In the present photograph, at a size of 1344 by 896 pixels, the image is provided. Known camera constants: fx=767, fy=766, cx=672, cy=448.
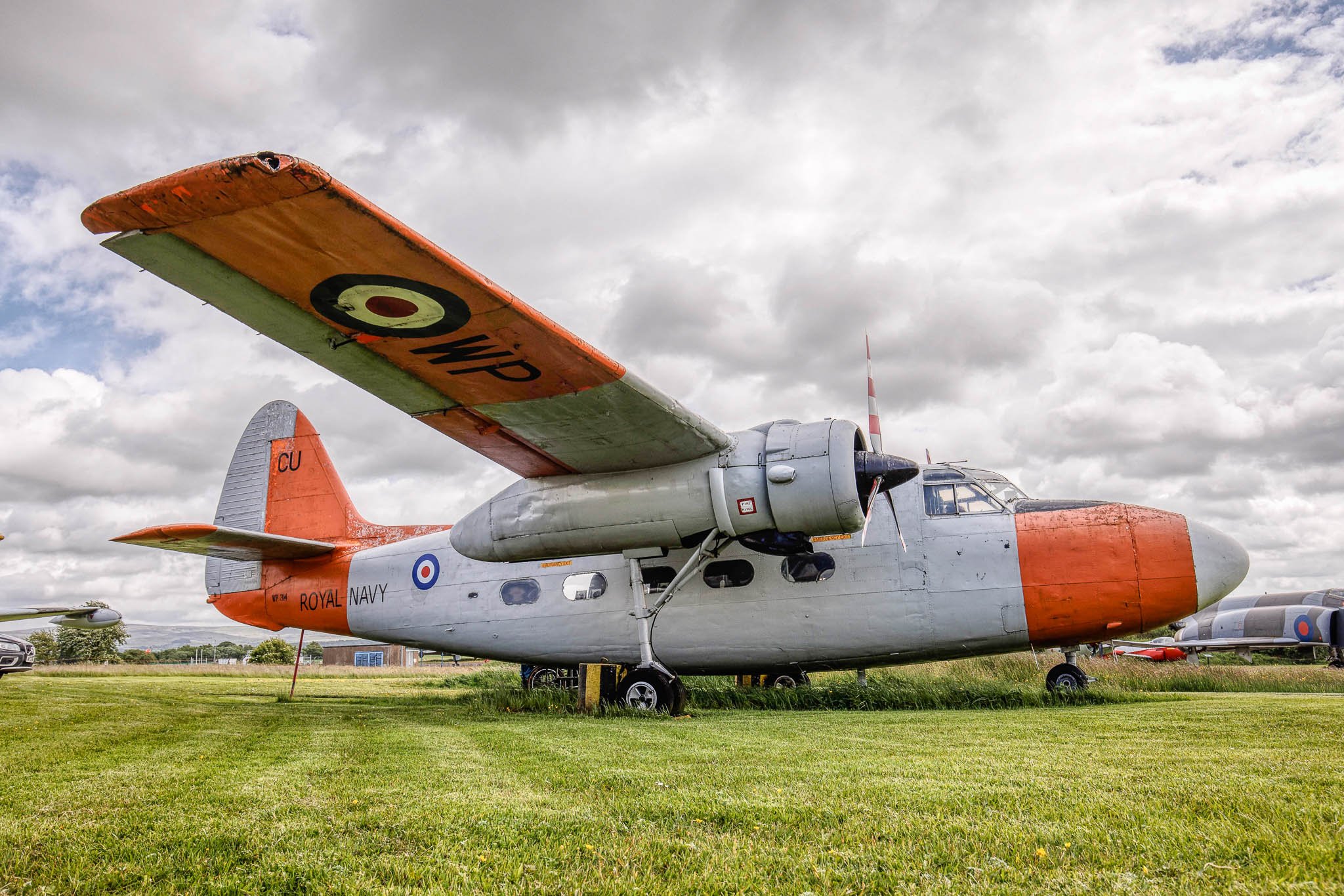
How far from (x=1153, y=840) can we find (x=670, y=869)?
1.68m

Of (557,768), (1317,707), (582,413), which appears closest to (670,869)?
(557,768)

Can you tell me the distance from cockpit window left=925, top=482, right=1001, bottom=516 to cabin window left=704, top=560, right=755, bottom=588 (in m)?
2.45

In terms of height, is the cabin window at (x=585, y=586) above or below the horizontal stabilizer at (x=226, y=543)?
below

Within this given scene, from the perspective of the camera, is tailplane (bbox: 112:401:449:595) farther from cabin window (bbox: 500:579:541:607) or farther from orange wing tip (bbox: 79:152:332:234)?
orange wing tip (bbox: 79:152:332:234)

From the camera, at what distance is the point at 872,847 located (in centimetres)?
270

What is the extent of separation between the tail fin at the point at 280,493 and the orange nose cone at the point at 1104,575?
34.7ft

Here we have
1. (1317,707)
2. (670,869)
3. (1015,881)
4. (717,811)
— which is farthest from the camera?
(1317,707)

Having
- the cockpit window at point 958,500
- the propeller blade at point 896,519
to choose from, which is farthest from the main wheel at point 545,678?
the cockpit window at point 958,500

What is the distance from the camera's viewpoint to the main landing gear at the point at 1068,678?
1020 cm

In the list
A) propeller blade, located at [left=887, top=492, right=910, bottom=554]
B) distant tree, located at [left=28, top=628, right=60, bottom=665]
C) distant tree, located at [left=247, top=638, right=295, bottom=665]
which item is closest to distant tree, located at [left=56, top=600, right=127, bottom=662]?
distant tree, located at [left=28, top=628, right=60, bottom=665]

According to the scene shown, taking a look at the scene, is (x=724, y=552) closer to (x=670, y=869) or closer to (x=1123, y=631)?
(x=1123, y=631)

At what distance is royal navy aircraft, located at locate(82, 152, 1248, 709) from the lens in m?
5.97

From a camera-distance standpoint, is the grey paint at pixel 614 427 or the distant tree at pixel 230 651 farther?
the distant tree at pixel 230 651

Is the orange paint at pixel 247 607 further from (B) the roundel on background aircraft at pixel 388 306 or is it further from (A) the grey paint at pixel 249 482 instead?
(B) the roundel on background aircraft at pixel 388 306
